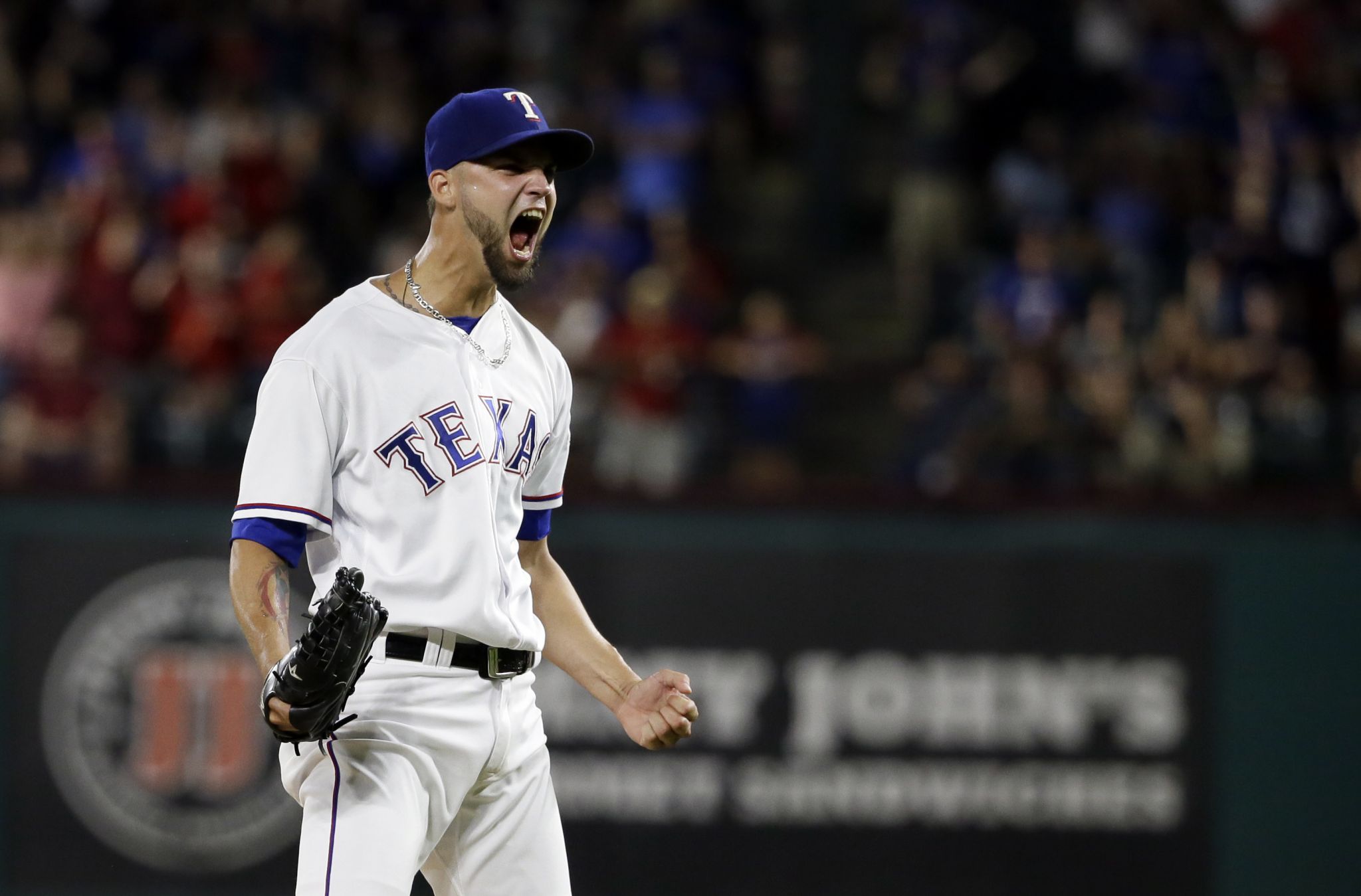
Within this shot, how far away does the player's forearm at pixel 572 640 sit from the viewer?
13.2 feet

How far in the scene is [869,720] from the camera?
26.9 ft

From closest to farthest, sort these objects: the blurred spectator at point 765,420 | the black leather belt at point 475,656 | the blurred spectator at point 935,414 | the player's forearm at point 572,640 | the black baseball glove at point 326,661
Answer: the black baseball glove at point 326,661 → the black leather belt at point 475,656 → the player's forearm at point 572,640 → the blurred spectator at point 935,414 → the blurred spectator at point 765,420

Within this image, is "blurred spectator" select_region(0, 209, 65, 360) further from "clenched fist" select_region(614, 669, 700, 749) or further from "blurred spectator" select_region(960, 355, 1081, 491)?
"clenched fist" select_region(614, 669, 700, 749)

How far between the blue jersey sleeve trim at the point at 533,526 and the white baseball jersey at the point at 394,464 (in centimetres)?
33

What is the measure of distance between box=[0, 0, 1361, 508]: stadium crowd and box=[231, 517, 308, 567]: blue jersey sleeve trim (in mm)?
4893

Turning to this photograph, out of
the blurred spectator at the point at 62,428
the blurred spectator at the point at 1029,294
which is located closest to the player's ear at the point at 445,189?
the blurred spectator at the point at 62,428

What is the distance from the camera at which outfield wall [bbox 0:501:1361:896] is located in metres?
8.14

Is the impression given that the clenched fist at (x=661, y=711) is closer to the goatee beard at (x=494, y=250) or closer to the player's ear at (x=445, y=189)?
the goatee beard at (x=494, y=250)

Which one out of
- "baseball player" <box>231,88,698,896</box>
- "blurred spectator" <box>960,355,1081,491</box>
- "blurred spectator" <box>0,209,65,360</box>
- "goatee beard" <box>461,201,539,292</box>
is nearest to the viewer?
"baseball player" <box>231,88,698,896</box>

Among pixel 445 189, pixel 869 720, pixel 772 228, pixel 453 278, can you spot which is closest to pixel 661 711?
pixel 453 278

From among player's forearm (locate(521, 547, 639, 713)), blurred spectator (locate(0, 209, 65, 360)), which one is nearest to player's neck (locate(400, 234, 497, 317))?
player's forearm (locate(521, 547, 639, 713))

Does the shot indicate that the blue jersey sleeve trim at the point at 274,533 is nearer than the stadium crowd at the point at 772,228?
Yes

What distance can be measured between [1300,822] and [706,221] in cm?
575

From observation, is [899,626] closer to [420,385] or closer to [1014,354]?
[1014,354]
